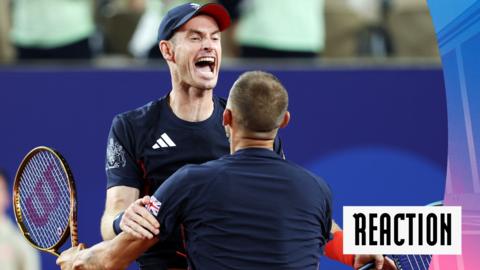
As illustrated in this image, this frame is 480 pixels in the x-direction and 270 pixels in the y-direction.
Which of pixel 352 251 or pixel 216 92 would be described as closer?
pixel 352 251

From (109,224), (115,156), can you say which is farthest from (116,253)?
(115,156)

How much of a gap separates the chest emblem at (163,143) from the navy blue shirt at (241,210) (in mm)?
603

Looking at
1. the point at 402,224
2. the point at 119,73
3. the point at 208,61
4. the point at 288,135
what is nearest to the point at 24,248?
the point at 119,73

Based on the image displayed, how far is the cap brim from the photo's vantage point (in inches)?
158

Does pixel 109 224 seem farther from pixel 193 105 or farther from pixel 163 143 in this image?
pixel 193 105

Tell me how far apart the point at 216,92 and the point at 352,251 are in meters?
1.73

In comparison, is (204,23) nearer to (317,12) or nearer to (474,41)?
(474,41)

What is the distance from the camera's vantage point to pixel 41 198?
175 inches

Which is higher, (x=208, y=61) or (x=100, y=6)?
(x=100, y=6)

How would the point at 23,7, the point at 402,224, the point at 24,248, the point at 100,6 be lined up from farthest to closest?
1. the point at 100,6
2. the point at 23,7
3. the point at 24,248
4. the point at 402,224

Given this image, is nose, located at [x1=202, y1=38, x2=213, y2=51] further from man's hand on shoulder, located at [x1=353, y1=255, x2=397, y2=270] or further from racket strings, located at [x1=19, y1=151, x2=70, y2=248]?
man's hand on shoulder, located at [x1=353, y1=255, x2=397, y2=270]

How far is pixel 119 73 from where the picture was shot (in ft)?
18.7

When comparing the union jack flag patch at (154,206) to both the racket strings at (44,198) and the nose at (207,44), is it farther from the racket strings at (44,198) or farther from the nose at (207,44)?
the racket strings at (44,198)

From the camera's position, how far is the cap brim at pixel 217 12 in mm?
4016
